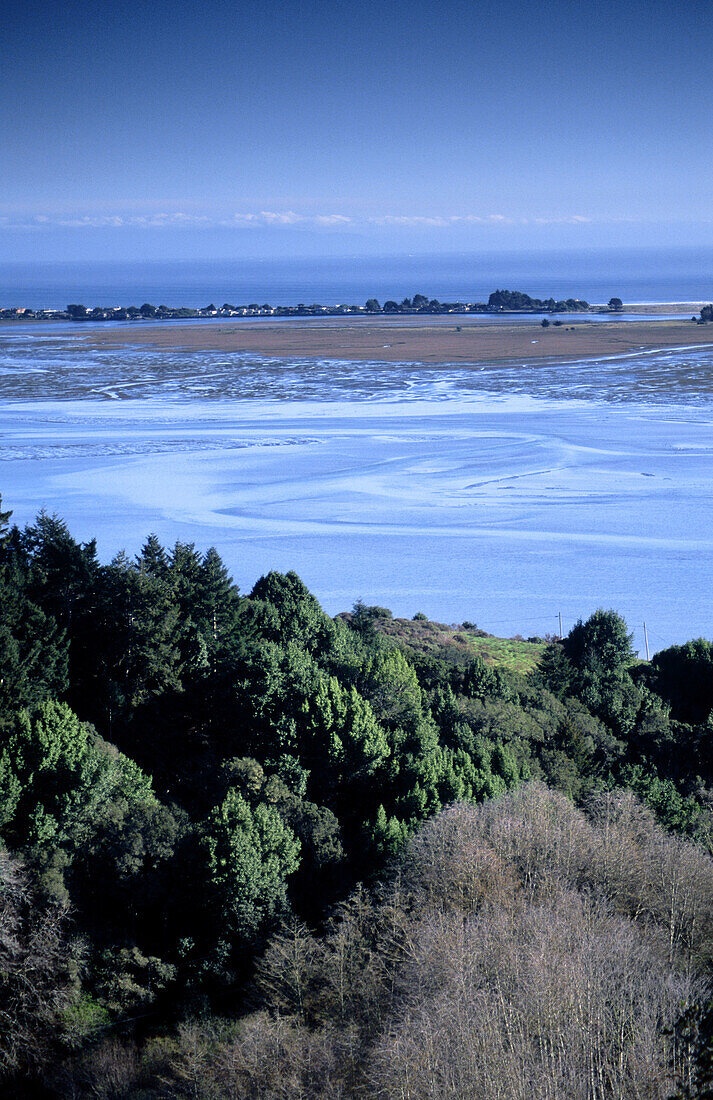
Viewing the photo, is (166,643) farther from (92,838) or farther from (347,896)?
(347,896)

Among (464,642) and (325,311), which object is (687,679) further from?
(325,311)

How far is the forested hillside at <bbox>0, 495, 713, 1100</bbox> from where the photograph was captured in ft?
36.1

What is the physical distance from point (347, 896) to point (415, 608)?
14.1m

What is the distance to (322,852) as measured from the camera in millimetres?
17188

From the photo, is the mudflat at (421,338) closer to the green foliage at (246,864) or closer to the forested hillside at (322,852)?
the forested hillside at (322,852)

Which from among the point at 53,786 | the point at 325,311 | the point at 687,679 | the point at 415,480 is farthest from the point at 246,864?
the point at 325,311

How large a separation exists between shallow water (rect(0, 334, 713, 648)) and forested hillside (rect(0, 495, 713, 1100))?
17.2ft

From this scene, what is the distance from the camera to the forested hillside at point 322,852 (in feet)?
36.1

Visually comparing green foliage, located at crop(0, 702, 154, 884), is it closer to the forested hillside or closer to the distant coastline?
the forested hillside

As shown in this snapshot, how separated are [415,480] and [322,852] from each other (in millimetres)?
24430

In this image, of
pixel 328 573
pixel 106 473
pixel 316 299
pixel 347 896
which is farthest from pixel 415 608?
pixel 316 299

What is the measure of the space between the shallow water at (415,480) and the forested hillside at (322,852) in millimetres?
5244

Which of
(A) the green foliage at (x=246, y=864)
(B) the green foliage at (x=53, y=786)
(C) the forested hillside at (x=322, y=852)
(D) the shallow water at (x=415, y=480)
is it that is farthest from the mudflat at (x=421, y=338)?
(A) the green foliage at (x=246, y=864)

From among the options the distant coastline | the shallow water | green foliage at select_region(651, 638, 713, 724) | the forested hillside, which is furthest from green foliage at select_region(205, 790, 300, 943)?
the distant coastline
